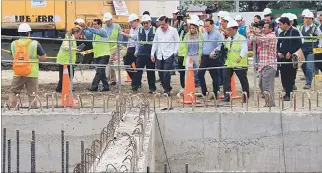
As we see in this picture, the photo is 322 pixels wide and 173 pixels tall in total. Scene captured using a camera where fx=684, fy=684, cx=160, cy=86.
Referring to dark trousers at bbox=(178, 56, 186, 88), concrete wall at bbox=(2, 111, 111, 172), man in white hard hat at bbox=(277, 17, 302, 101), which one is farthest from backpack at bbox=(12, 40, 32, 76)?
man in white hard hat at bbox=(277, 17, 302, 101)

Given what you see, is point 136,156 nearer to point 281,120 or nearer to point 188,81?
point 281,120

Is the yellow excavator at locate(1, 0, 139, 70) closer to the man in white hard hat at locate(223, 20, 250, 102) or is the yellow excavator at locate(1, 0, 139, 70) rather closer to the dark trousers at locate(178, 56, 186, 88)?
the dark trousers at locate(178, 56, 186, 88)

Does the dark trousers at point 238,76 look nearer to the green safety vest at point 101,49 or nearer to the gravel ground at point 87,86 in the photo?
the gravel ground at point 87,86

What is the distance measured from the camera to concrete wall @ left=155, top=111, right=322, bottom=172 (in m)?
11.2

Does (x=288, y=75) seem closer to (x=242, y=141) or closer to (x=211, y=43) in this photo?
(x=211, y=43)

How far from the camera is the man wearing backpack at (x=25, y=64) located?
40.0 ft

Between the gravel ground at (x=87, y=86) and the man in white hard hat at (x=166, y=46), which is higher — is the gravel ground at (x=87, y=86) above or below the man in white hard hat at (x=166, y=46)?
below

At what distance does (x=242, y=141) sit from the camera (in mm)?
11289

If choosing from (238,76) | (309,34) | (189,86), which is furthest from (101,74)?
(309,34)

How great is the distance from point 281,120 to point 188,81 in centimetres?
248

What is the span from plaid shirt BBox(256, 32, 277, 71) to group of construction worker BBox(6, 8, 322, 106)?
0.7 inches

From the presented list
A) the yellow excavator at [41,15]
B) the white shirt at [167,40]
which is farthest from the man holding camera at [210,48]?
the yellow excavator at [41,15]

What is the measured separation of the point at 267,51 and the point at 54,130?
4.05 metres

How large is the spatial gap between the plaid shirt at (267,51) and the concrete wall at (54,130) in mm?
3028
